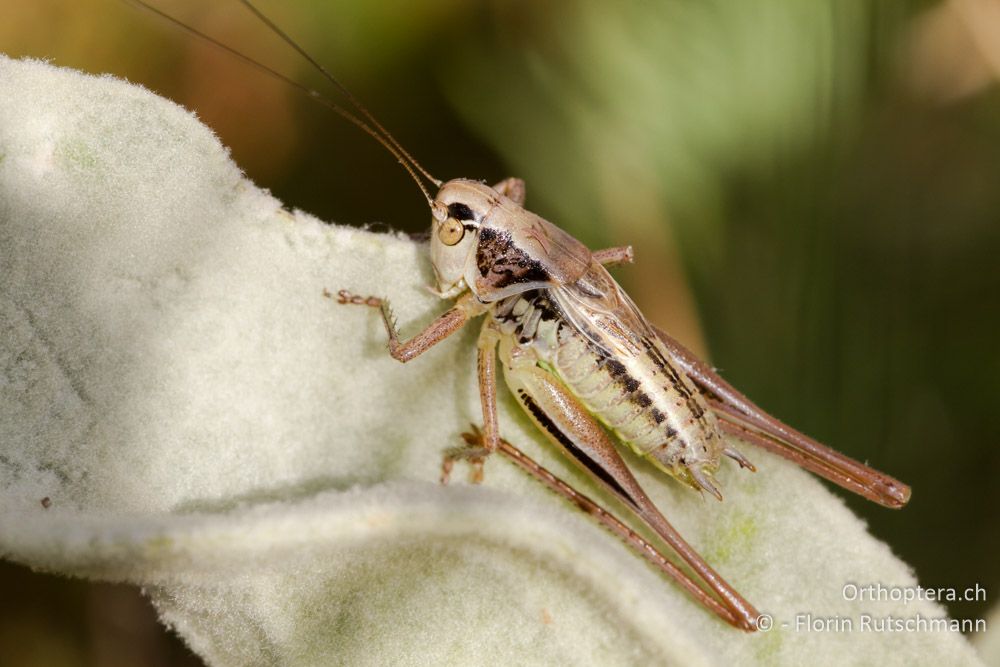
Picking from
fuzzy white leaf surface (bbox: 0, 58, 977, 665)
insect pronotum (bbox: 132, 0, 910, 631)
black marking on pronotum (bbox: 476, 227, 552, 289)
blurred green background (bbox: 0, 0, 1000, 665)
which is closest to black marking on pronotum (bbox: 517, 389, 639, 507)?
insect pronotum (bbox: 132, 0, 910, 631)

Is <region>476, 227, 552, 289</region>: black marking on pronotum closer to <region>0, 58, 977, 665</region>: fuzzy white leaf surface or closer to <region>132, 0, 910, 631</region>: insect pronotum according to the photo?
<region>132, 0, 910, 631</region>: insect pronotum

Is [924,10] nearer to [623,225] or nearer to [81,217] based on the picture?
[623,225]

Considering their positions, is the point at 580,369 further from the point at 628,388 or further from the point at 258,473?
the point at 258,473

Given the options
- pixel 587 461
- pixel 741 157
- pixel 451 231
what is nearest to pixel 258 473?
pixel 587 461

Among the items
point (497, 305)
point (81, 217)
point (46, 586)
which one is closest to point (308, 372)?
point (81, 217)

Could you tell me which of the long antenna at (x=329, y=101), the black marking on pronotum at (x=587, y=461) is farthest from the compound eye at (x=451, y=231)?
the black marking on pronotum at (x=587, y=461)

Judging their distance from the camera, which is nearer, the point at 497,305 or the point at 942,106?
the point at 497,305

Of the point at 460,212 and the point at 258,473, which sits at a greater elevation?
the point at 460,212
